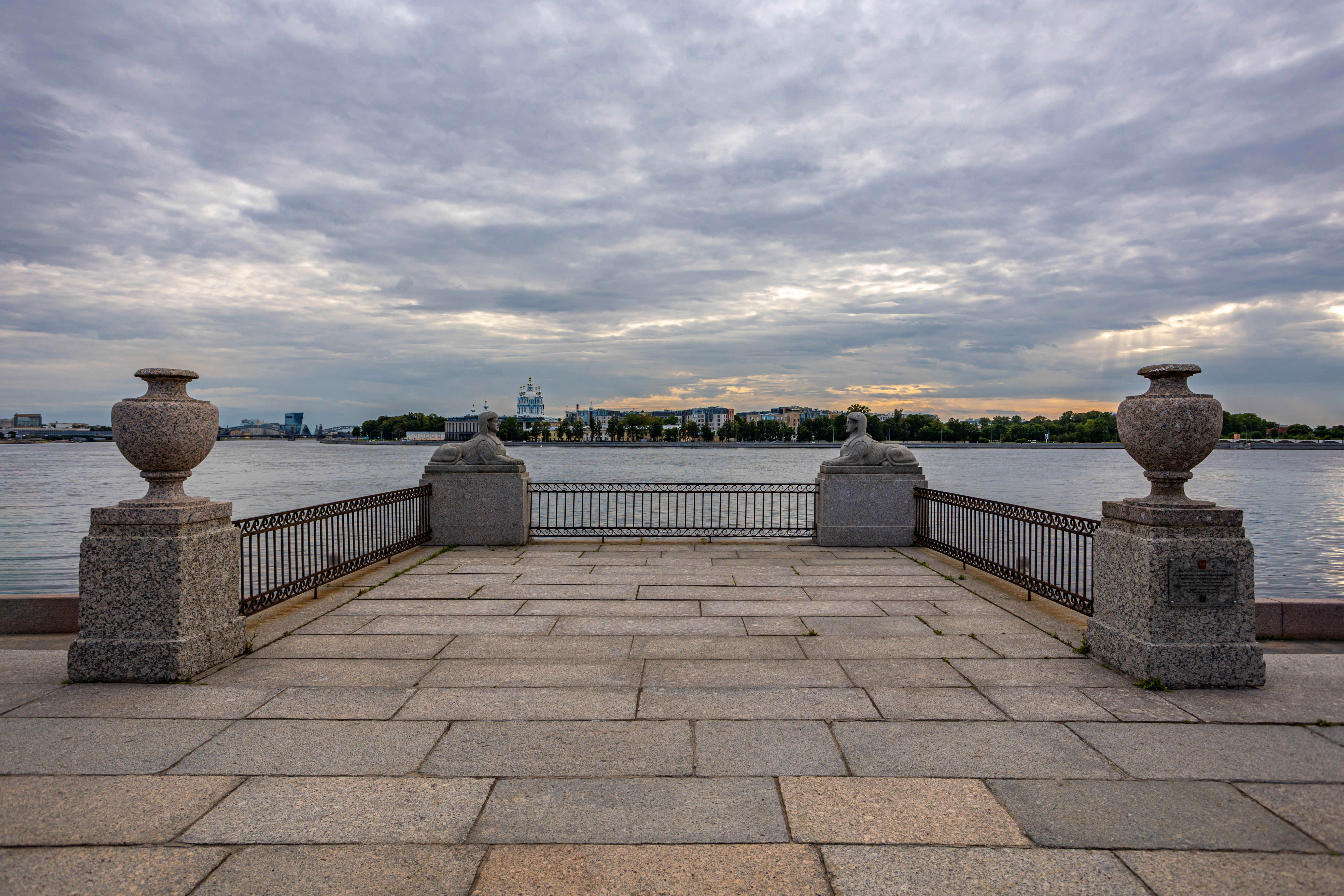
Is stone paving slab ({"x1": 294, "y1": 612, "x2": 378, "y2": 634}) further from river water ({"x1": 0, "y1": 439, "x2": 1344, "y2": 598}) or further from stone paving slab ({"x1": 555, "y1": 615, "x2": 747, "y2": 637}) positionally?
river water ({"x1": 0, "y1": 439, "x2": 1344, "y2": 598})

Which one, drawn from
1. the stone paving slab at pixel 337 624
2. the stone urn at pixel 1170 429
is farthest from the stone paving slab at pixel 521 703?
the stone urn at pixel 1170 429

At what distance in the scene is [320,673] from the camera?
504 cm

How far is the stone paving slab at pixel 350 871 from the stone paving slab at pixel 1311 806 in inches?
142

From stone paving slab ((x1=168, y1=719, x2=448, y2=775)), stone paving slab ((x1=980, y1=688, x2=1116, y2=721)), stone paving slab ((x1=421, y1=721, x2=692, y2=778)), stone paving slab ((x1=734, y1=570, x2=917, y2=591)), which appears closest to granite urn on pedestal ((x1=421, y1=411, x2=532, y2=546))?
stone paving slab ((x1=734, y1=570, x2=917, y2=591))

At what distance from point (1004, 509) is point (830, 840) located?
6.58m

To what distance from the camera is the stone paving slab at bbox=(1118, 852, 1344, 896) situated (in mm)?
2643

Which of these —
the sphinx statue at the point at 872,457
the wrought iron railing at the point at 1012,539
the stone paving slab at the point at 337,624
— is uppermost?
the sphinx statue at the point at 872,457

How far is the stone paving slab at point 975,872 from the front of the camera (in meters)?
2.65

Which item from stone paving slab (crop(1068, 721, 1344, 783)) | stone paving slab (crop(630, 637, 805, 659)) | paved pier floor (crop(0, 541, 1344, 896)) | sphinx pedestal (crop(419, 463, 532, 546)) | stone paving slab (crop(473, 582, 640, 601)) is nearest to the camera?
paved pier floor (crop(0, 541, 1344, 896))

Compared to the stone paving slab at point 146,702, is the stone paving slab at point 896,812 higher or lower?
lower

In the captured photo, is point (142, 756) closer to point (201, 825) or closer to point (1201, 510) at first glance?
point (201, 825)

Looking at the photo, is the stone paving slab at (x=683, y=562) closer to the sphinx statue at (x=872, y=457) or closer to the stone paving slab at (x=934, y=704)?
the sphinx statue at (x=872, y=457)

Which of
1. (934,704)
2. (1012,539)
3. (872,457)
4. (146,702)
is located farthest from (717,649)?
(872,457)

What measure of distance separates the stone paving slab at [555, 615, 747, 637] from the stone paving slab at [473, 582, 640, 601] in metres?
0.79
